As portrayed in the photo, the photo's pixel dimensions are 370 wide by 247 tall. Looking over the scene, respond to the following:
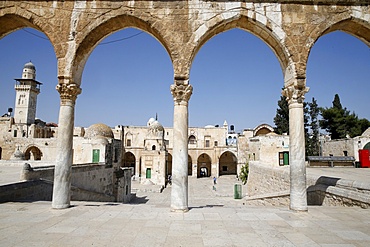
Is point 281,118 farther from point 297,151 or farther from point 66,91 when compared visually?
point 66,91

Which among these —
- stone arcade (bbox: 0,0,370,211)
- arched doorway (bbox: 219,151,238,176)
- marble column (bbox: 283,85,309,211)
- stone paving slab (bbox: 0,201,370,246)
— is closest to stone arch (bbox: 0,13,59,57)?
stone arcade (bbox: 0,0,370,211)

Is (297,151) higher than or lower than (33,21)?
lower

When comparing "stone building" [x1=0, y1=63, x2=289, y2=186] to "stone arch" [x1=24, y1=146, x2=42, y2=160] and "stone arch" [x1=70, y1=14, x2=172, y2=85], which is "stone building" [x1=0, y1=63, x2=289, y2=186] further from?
"stone arch" [x1=70, y1=14, x2=172, y2=85]

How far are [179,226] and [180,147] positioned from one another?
6.61 feet

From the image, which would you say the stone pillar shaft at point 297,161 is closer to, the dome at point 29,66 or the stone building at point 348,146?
the stone building at point 348,146

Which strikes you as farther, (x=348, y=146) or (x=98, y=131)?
(x=98, y=131)

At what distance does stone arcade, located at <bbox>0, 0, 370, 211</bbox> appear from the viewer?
6434 millimetres

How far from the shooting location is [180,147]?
20.6 feet

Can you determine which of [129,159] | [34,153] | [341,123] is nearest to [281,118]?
[341,123]

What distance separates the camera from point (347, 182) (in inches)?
292

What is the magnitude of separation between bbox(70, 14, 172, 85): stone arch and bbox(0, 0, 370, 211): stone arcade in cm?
3

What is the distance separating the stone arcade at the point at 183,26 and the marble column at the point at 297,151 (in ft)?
0.08

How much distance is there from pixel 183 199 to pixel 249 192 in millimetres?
14586

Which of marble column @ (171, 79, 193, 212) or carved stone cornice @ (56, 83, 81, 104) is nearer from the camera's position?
marble column @ (171, 79, 193, 212)
